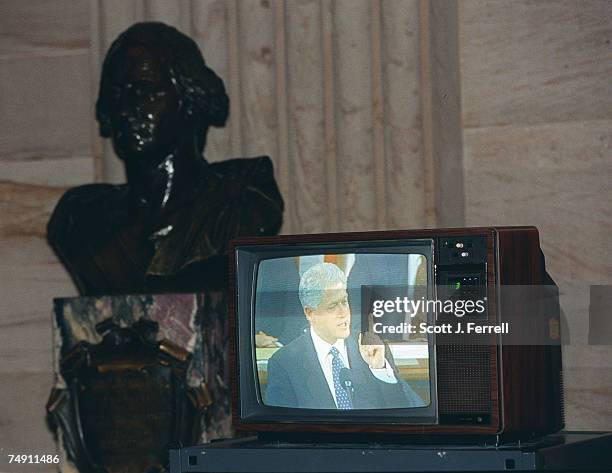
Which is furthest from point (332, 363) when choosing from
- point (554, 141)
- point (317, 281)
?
point (554, 141)

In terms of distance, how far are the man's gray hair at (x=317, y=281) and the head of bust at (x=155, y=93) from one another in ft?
2.54

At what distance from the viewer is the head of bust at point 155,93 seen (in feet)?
8.73

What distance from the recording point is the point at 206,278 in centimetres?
259

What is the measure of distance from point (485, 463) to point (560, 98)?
1.21m

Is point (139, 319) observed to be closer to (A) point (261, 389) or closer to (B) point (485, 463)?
(A) point (261, 389)

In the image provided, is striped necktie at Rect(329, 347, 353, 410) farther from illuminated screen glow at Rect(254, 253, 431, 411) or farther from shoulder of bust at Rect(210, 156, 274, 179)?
shoulder of bust at Rect(210, 156, 274, 179)

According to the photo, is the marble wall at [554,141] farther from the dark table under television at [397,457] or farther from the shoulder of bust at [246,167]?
the dark table under television at [397,457]

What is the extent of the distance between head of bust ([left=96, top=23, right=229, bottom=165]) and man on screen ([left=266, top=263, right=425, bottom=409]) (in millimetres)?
776

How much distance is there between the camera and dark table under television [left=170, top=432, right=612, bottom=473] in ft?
5.94

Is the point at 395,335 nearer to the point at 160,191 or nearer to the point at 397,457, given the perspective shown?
the point at 397,457

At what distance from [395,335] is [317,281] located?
148mm

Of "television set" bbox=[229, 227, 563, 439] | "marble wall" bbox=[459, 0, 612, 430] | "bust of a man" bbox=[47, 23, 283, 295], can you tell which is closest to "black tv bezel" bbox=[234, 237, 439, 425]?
"television set" bbox=[229, 227, 563, 439]

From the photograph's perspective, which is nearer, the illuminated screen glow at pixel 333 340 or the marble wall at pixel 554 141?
the illuminated screen glow at pixel 333 340

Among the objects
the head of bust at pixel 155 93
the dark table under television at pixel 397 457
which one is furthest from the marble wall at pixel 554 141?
the dark table under television at pixel 397 457
